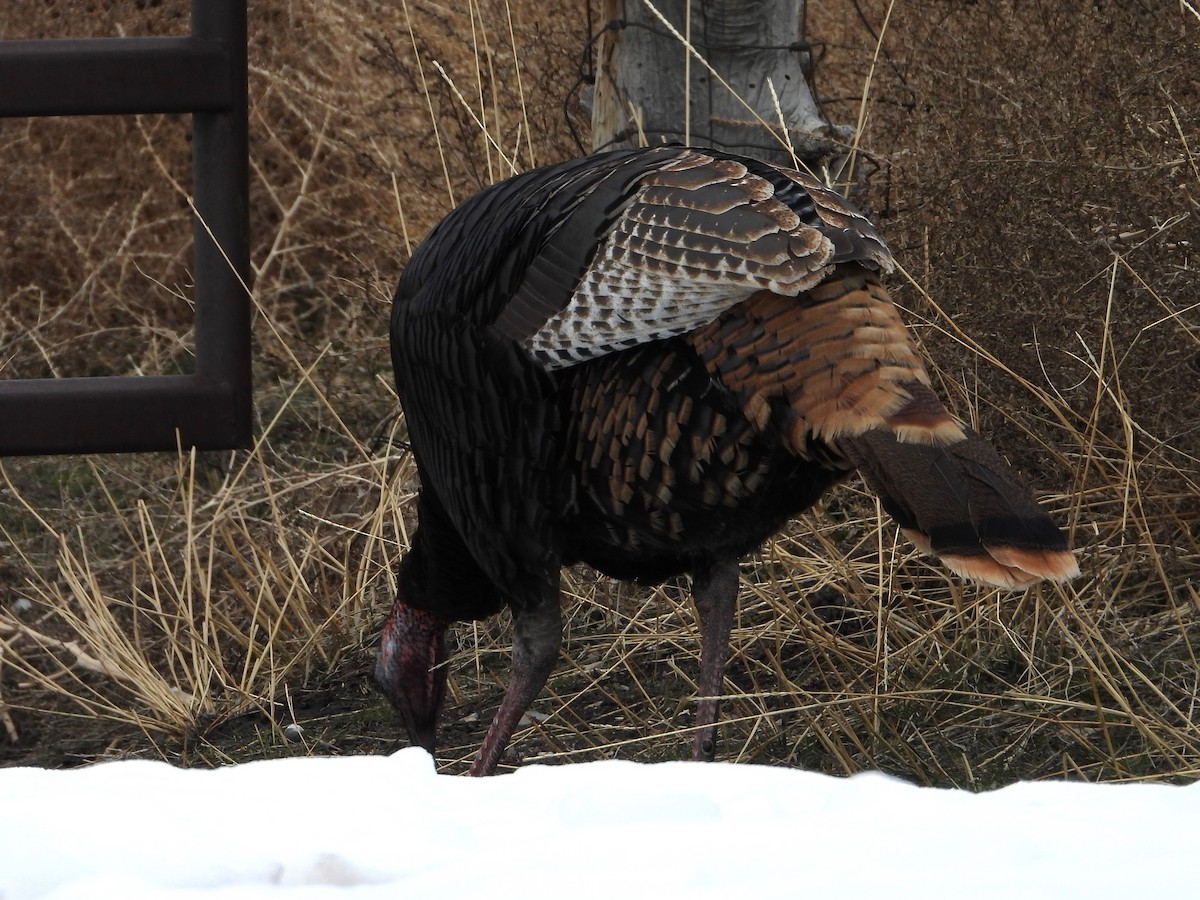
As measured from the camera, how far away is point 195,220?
3340mm

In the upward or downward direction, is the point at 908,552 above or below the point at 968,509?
below

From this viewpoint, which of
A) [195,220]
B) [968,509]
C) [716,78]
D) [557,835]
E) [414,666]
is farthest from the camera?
[716,78]

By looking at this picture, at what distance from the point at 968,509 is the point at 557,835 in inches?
46.7

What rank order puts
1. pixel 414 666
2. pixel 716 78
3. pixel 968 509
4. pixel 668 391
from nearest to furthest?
pixel 968 509, pixel 668 391, pixel 414 666, pixel 716 78

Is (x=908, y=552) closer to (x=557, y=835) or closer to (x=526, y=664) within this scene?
(x=526, y=664)

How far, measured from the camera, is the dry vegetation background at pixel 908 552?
294 cm

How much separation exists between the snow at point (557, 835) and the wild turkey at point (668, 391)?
1022 mm

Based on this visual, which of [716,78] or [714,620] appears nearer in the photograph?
[714,620]

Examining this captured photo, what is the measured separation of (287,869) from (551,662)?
1.95 m

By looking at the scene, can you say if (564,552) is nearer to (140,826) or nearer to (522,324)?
(522,324)

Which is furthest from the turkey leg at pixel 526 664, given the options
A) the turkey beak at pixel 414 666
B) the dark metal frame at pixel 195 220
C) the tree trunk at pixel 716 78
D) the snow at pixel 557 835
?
the snow at pixel 557 835

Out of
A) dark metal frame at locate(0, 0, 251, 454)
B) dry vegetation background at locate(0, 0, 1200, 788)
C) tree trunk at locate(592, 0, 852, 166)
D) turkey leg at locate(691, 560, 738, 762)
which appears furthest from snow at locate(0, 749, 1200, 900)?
tree trunk at locate(592, 0, 852, 166)

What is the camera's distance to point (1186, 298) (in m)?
3.09

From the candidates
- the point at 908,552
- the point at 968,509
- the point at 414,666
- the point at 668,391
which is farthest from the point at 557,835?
the point at 908,552
